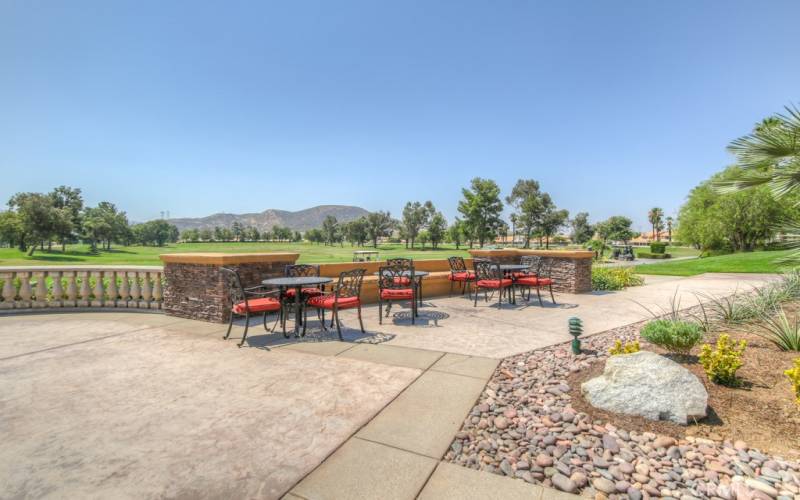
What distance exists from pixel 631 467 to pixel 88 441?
361 centimetres

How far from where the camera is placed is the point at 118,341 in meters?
4.97

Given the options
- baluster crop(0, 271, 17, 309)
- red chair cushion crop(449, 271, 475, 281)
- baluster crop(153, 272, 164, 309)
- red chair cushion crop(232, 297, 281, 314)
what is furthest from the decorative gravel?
baluster crop(0, 271, 17, 309)

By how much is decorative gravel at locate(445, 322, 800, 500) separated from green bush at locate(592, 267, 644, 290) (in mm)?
8386

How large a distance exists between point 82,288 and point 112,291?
73 centimetres

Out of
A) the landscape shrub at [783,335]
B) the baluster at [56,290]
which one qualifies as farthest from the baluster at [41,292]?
the landscape shrub at [783,335]

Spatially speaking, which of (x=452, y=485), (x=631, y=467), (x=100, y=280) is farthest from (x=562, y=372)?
(x=100, y=280)

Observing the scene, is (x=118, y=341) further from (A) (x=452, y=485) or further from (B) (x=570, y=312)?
(B) (x=570, y=312)

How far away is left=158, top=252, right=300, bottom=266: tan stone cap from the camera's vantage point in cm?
583

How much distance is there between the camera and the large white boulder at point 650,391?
2631 mm

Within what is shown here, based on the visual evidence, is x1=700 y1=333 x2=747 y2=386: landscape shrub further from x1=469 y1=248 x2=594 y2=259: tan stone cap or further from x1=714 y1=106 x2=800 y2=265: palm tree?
x1=469 y1=248 x2=594 y2=259: tan stone cap

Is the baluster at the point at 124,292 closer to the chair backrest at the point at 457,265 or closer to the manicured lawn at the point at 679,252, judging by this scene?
the chair backrest at the point at 457,265

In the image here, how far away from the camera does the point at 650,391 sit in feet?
8.98

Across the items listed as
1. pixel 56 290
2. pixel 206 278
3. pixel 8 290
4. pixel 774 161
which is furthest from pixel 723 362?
pixel 8 290

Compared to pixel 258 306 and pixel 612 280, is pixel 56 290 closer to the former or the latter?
pixel 258 306
